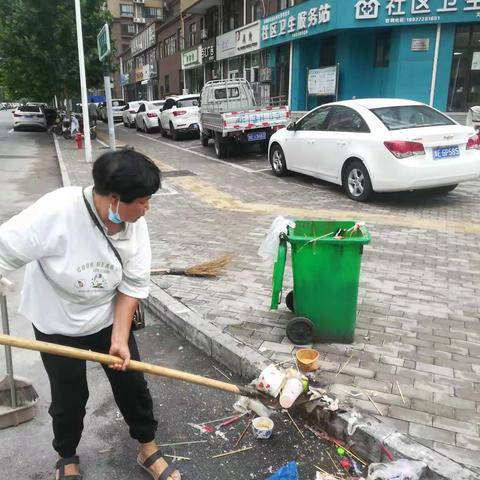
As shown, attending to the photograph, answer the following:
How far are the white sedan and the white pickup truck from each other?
370 centimetres

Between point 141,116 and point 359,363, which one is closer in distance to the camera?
point 359,363

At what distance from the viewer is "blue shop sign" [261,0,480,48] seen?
15039 millimetres

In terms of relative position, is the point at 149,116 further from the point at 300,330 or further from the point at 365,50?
the point at 300,330

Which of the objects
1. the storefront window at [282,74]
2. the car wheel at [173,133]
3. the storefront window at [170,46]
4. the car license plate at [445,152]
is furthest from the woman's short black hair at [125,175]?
the storefront window at [170,46]

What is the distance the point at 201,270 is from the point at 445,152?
14.0 ft

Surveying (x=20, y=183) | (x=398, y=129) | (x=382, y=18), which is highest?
(x=382, y=18)

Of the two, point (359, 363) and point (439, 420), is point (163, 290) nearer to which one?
Result: point (359, 363)

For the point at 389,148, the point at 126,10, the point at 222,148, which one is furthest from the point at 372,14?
the point at 126,10

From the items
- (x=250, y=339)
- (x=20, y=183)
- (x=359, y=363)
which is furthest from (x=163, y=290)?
(x=20, y=183)

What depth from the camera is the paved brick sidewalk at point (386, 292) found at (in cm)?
288

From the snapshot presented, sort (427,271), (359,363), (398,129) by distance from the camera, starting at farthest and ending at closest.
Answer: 1. (398,129)
2. (427,271)
3. (359,363)

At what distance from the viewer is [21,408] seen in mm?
2855

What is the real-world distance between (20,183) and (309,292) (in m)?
10.2

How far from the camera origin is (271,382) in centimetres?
268
